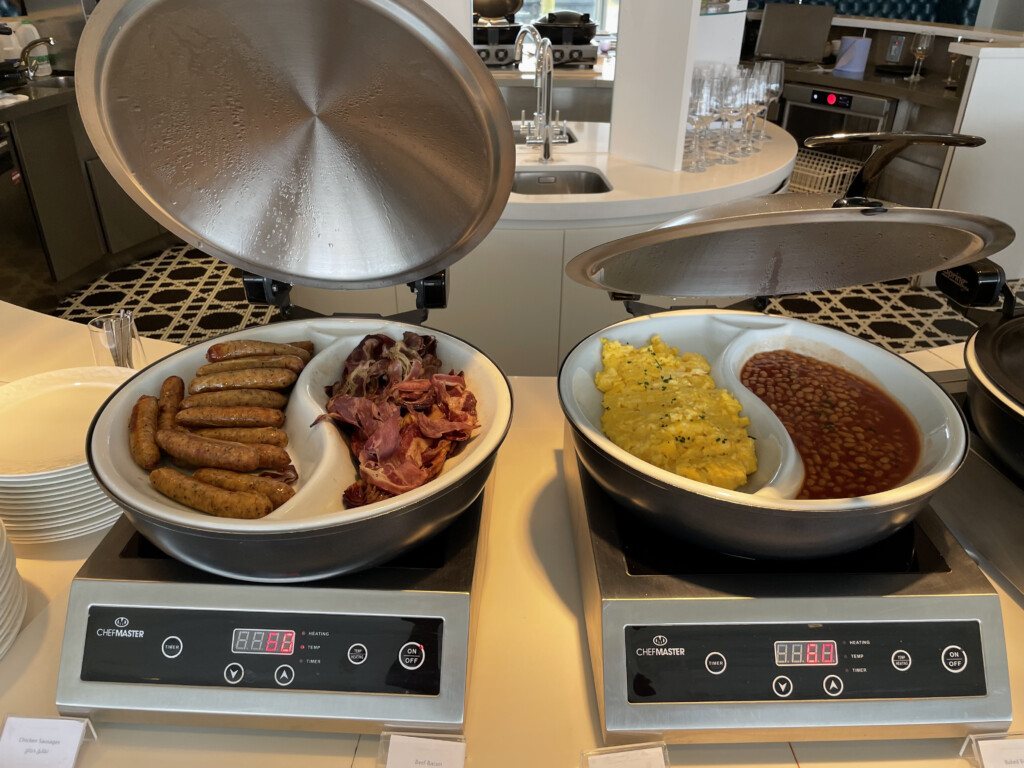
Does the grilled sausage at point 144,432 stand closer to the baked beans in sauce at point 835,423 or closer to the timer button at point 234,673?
the timer button at point 234,673

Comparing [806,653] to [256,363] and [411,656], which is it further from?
[256,363]

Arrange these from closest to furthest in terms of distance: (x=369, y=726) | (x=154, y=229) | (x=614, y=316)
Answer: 1. (x=369, y=726)
2. (x=614, y=316)
3. (x=154, y=229)

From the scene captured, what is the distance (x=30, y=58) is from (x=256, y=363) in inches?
190

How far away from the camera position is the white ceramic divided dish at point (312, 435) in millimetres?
757

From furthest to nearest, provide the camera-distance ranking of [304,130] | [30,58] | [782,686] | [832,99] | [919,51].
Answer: [832,99] < [919,51] < [30,58] < [304,130] < [782,686]

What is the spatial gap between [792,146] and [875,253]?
2911 mm

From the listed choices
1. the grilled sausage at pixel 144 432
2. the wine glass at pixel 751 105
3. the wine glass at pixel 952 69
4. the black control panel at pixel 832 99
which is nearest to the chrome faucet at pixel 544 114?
the wine glass at pixel 751 105

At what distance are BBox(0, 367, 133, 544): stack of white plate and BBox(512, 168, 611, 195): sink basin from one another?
220 centimetres

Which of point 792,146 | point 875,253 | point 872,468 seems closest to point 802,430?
point 872,468

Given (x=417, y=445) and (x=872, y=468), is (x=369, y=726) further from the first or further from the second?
(x=872, y=468)

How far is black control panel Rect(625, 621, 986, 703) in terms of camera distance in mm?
792

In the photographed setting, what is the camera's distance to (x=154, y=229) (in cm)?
488

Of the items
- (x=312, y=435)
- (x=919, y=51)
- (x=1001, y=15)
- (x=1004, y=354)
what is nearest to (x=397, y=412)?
(x=312, y=435)

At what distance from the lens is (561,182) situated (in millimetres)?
3234
